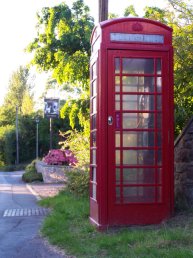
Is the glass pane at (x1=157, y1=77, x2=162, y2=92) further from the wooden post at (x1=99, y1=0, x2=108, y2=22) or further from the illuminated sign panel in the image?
the wooden post at (x1=99, y1=0, x2=108, y2=22)

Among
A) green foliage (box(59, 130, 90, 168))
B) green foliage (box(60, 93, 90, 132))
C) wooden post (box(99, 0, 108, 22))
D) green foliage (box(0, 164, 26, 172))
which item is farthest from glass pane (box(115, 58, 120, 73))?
green foliage (box(0, 164, 26, 172))

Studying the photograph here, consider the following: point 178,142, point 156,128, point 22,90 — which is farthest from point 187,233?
point 22,90

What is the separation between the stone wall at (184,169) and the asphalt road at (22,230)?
2.55 metres

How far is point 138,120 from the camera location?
840 centimetres

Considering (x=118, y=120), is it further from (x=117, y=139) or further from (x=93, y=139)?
(x=93, y=139)

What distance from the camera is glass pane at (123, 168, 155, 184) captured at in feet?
27.2

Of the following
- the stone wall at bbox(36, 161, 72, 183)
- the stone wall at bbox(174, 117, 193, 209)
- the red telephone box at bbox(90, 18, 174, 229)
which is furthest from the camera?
the stone wall at bbox(36, 161, 72, 183)

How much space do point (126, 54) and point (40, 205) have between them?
20.0 feet

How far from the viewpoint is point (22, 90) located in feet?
253

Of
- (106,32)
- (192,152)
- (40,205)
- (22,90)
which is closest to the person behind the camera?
(106,32)

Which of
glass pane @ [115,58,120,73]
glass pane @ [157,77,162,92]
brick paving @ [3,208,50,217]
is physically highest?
glass pane @ [115,58,120,73]

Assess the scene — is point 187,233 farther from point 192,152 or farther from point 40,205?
point 40,205

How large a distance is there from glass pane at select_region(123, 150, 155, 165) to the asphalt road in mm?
1835

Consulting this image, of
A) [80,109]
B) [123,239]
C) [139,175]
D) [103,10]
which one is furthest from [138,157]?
[80,109]
